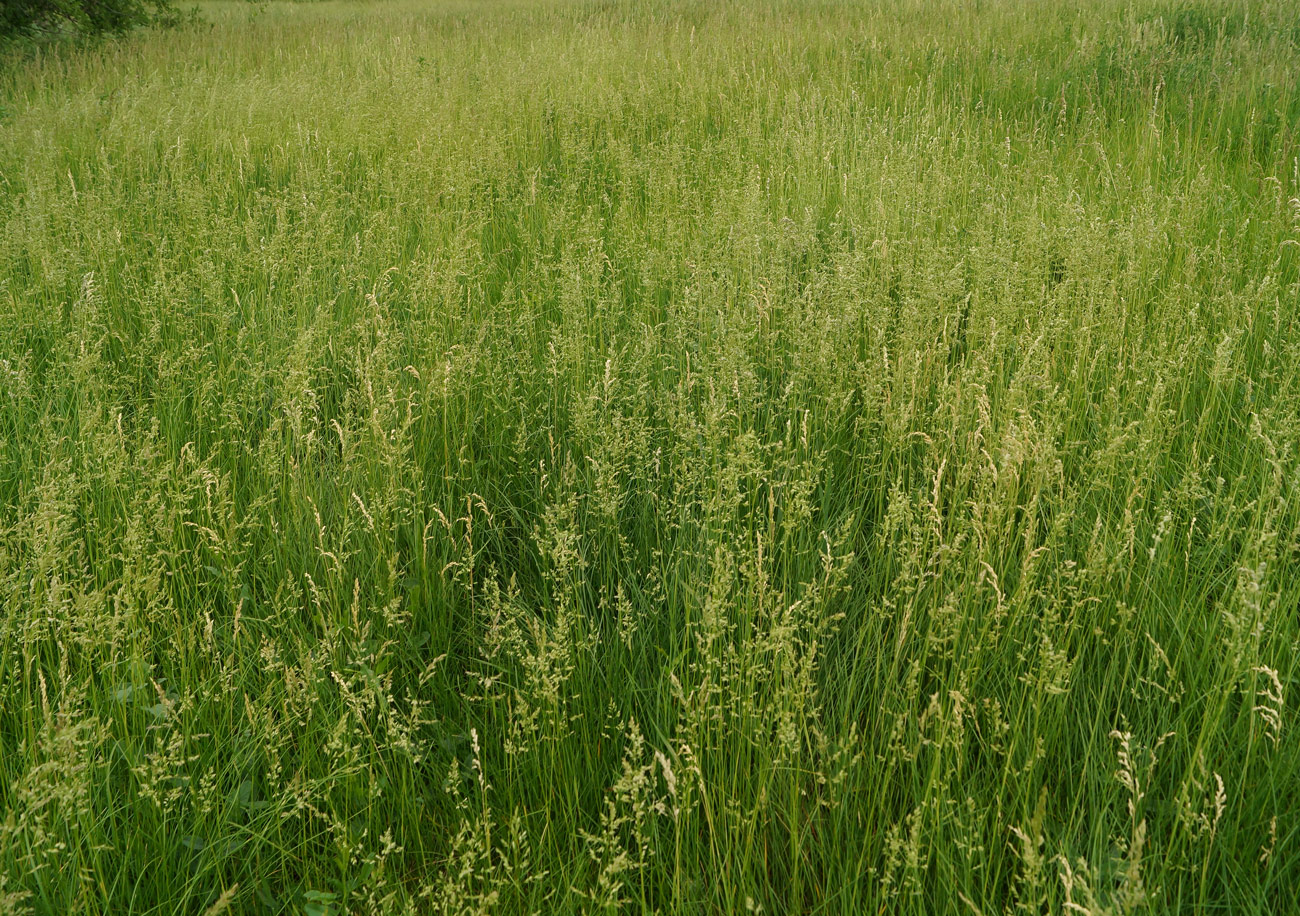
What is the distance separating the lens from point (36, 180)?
4.56 meters

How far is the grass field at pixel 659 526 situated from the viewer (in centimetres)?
152

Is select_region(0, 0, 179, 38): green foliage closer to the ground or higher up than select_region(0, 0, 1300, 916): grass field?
higher up

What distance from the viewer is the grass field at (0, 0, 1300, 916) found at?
1522mm

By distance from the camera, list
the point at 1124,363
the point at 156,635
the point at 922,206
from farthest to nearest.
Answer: the point at 922,206
the point at 1124,363
the point at 156,635

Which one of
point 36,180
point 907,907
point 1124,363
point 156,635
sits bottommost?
point 907,907

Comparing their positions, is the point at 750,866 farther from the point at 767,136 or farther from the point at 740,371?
the point at 767,136

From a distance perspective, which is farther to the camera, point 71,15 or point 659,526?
point 71,15

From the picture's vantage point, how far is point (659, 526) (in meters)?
2.36

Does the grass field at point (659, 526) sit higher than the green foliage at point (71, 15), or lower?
lower

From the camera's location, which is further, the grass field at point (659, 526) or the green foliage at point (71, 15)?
the green foliage at point (71, 15)

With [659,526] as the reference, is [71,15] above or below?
above

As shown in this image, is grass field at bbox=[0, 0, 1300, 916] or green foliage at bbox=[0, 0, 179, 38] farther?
green foliage at bbox=[0, 0, 179, 38]

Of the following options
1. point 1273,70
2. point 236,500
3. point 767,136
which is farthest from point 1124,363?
point 1273,70

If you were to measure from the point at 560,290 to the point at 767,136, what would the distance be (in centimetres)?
262
